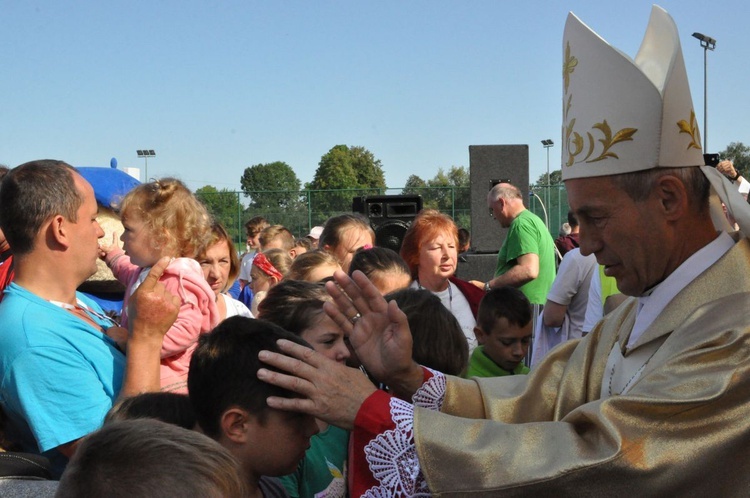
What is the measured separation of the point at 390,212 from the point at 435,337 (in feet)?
17.9

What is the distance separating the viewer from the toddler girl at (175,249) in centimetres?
298

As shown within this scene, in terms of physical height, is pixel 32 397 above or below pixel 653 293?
below

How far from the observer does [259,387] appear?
196 centimetres

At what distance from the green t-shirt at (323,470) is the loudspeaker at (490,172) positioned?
7.80m

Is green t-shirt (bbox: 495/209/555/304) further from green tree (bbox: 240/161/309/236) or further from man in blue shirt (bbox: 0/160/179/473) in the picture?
green tree (bbox: 240/161/309/236)

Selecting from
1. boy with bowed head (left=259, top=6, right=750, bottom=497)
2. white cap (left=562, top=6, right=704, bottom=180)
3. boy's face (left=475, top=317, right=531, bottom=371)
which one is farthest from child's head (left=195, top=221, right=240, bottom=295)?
white cap (left=562, top=6, right=704, bottom=180)

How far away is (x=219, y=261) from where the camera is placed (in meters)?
4.54

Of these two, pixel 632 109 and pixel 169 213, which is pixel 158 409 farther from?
pixel 632 109

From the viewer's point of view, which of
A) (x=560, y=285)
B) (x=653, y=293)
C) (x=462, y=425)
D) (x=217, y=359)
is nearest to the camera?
(x=462, y=425)

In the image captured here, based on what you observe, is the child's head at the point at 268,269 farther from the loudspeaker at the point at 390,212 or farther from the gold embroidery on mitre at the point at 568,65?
the gold embroidery on mitre at the point at 568,65

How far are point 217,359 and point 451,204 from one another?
697 inches

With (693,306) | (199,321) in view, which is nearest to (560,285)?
(199,321)

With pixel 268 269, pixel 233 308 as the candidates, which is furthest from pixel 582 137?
pixel 268 269

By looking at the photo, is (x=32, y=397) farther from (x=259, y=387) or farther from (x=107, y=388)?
(x=259, y=387)
